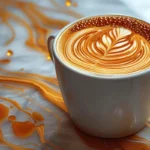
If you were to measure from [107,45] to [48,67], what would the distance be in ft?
0.66

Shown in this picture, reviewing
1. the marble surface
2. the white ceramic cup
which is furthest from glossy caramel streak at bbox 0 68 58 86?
the white ceramic cup

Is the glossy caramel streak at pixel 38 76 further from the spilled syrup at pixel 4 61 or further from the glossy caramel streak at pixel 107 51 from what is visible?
the glossy caramel streak at pixel 107 51

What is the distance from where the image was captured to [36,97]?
0.63m

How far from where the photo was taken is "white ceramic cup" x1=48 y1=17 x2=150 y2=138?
1.49ft

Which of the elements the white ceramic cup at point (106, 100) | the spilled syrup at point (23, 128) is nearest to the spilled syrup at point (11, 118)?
the spilled syrup at point (23, 128)

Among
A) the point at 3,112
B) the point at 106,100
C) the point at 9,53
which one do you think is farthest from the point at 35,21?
the point at 106,100

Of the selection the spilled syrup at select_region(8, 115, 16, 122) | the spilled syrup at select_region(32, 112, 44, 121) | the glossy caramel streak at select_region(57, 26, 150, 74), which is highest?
the glossy caramel streak at select_region(57, 26, 150, 74)

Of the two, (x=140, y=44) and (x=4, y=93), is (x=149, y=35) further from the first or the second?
(x=4, y=93)

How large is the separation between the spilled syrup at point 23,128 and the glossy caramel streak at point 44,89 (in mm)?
64

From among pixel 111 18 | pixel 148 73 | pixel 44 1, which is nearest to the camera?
pixel 148 73

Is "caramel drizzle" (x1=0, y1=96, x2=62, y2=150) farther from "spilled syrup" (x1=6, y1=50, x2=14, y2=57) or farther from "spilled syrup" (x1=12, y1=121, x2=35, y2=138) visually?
"spilled syrup" (x1=6, y1=50, x2=14, y2=57)

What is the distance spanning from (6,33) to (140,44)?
358 millimetres

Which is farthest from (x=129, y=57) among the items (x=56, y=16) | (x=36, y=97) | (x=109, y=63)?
(x=56, y=16)

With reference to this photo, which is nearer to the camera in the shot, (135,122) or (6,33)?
(135,122)
